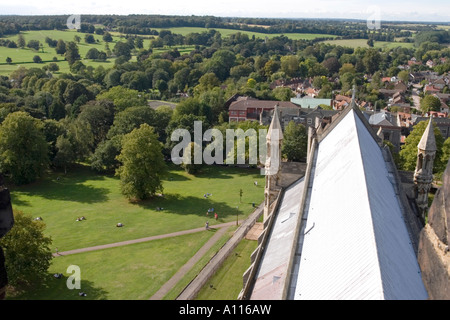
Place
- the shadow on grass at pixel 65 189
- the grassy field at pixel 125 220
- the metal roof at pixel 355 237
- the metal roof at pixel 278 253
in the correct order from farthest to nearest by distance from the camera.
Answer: the shadow on grass at pixel 65 189 < the grassy field at pixel 125 220 < the metal roof at pixel 278 253 < the metal roof at pixel 355 237

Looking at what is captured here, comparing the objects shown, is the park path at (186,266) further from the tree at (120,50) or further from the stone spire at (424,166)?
the tree at (120,50)

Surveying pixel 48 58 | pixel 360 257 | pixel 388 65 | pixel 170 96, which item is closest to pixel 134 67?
pixel 170 96

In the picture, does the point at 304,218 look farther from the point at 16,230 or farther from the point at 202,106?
the point at 202,106

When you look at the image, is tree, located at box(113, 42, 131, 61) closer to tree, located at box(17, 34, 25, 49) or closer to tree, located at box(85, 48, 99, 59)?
tree, located at box(85, 48, 99, 59)

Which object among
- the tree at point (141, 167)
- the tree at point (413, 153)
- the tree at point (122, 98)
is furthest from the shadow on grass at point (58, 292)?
the tree at point (122, 98)

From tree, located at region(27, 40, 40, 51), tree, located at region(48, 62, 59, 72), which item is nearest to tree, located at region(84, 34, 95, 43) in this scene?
tree, located at region(27, 40, 40, 51)

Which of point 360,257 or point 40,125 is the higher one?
point 360,257
